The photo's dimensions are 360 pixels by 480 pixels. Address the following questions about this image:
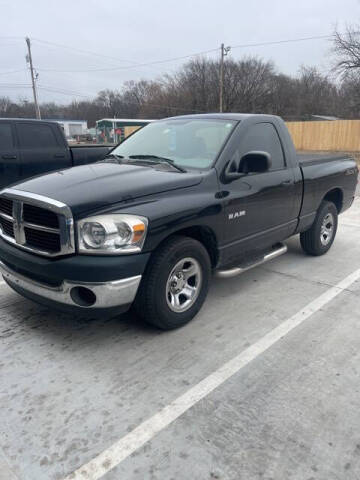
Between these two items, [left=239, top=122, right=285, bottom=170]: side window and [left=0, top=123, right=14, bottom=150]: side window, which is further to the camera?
[left=0, top=123, right=14, bottom=150]: side window

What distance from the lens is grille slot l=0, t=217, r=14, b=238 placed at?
325cm

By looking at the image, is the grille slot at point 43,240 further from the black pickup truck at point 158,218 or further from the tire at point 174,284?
the tire at point 174,284

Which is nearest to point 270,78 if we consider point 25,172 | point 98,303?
point 25,172

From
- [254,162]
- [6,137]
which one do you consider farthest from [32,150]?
[254,162]

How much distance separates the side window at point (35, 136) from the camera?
265 inches

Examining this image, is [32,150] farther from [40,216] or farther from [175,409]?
→ [175,409]

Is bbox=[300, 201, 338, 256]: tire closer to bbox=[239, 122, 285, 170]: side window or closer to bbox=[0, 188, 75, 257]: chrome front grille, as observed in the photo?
bbox=[239, 122, 285, 170]: side window

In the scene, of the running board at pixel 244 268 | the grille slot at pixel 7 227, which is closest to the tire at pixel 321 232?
the running board at pixel 244 268

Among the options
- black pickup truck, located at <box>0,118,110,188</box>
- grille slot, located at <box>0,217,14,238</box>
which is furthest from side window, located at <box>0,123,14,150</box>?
grille slot, located at <box>0,217,14,238</box>

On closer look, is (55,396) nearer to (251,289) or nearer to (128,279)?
(128,279)

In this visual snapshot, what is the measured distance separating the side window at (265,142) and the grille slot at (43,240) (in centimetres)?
199

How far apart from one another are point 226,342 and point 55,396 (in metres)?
1.40

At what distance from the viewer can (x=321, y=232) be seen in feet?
17.7

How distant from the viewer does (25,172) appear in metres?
6.72
